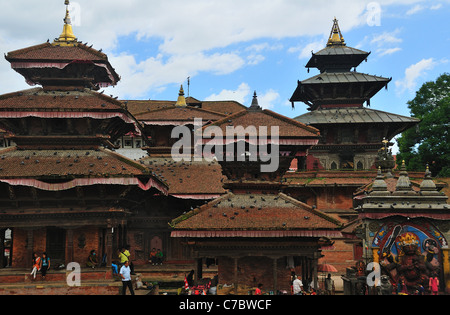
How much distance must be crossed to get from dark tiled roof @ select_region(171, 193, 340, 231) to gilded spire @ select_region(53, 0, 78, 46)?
12883 mm

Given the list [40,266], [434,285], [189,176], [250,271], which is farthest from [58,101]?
[434,285]

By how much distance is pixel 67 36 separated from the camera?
26016 millimetres

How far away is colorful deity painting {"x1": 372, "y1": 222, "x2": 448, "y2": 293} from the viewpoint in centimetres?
1950

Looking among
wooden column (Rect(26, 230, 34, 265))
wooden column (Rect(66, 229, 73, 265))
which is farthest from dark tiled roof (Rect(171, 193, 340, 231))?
wooden column (Rect(26, 230, 34, 265))

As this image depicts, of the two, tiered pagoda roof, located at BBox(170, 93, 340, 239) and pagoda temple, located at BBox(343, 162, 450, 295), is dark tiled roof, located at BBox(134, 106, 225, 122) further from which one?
pagoda temple, located at BBox(343, 162, 450, 295)

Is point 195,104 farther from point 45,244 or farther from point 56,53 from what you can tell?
point 45,244

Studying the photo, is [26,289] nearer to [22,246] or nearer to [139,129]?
[22,246]

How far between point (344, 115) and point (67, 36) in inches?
891

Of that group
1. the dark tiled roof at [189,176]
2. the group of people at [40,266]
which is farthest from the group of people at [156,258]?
the group of people at [40,266]

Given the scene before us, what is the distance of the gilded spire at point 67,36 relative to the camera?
998 inches

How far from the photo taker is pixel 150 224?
26.1m

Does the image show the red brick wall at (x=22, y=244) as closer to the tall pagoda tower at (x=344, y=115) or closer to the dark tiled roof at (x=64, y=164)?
the dark tiled roof at (x=64, y=164)

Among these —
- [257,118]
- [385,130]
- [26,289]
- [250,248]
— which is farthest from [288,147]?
[385,130]

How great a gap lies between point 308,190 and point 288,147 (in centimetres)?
1107
